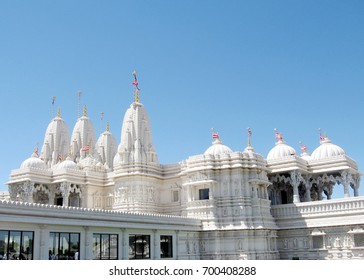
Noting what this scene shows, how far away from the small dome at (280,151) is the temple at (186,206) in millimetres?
105

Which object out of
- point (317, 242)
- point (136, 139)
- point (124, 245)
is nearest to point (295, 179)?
point (317, 242)

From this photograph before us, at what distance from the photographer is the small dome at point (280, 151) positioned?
43531 millimetres

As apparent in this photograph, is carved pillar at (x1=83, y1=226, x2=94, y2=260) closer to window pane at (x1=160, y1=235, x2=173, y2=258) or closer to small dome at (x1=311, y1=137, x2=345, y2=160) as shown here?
window pane at (x1=160, y1=235, x2=173, y2=258)

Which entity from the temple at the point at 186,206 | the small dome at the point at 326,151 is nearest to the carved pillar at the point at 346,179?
the temple at the point at 186,206

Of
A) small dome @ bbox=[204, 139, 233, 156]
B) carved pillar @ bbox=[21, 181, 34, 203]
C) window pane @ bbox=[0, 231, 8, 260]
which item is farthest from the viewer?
carved pillar @ bbox=[21, 181, 34, 203]

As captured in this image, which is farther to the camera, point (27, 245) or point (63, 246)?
point (63, 246)

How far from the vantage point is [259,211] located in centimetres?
3806

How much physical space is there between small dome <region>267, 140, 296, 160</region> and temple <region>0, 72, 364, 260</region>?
0.11 meters

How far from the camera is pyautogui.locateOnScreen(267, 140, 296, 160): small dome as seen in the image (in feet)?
143

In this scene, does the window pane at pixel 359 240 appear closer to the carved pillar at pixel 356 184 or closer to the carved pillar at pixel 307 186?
the carved pillar at pixel 307 186

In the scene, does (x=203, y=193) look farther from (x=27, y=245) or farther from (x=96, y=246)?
(x=27, y=245)

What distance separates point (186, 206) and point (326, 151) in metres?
14.3

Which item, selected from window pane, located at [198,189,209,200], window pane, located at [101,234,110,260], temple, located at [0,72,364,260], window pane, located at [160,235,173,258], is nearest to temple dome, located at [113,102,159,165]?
temple, located at [0,72,364,260]

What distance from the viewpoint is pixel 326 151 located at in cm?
4291
